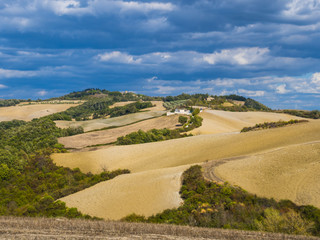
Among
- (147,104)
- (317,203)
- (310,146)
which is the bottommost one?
(317,203)

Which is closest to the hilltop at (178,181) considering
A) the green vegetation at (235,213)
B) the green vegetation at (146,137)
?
the green vegetation at (235,213)

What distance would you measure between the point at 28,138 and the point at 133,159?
130 feet

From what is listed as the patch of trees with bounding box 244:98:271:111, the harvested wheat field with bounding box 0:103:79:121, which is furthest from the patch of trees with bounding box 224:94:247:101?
the harvested wheat field with bounding box 0:103:79:121

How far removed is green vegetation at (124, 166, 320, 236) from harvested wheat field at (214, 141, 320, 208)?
177cm

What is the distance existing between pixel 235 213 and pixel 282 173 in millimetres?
9969

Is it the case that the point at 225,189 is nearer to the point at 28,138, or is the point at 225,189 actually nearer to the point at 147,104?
the point at 28,138

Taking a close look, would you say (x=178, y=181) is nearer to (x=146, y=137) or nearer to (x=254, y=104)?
(x=146, y=137)

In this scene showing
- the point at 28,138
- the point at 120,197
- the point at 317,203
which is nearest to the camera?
the point at 317,203

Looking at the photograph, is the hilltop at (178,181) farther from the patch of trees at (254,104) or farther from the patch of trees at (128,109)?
the patch of trees at (254,104)

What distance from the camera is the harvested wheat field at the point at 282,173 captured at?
93.3 ft

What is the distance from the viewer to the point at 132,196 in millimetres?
33781

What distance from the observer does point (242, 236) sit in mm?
18062

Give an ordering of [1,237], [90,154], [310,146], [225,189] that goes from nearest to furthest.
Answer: [1,237] < [225,189] < [310,146] < [90,154]

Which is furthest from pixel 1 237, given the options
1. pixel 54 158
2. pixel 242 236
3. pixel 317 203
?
pixel 54 158
